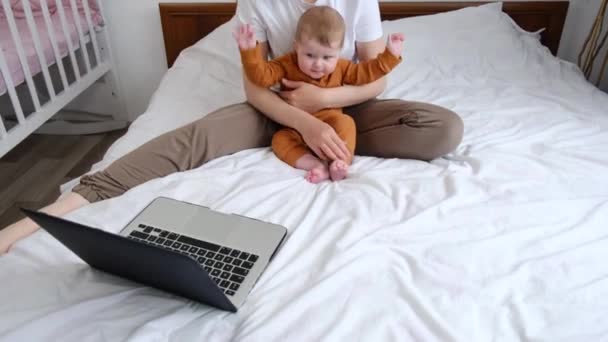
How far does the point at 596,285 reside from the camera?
0.72 metres

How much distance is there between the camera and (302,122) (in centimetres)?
111

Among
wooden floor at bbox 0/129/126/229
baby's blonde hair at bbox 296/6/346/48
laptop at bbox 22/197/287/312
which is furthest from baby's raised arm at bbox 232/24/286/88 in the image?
wooden floor at bbox 0/129/126/229

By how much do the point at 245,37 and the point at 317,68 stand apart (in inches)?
7.3

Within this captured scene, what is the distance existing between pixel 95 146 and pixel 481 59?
1.69 m

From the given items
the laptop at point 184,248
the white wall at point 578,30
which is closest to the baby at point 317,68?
the laptop at point 184,248

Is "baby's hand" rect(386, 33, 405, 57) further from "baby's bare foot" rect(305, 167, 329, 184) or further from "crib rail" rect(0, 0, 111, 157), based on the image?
"crib rail" rect(0, 0, 111, 157)

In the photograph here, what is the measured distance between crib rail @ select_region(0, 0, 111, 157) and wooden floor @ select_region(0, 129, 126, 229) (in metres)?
0.17

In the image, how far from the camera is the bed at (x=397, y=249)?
2.14 feet

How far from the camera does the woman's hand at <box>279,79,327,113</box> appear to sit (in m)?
1.14

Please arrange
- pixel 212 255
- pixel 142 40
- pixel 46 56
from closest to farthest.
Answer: pixel 212 255 → pixel 46 56 → pixel 142 40

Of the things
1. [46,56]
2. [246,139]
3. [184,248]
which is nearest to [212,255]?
[184,248]

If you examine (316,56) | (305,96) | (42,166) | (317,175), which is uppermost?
(316,56)

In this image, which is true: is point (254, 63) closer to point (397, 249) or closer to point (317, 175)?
point (317, 175)

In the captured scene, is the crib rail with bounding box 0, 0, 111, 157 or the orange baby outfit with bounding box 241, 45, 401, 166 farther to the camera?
the crib rail with bounding box 0, 0, 111, 157
